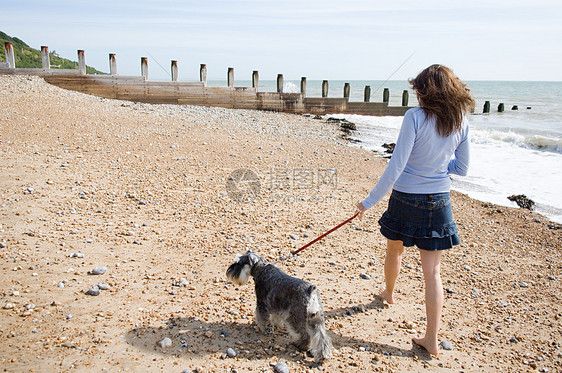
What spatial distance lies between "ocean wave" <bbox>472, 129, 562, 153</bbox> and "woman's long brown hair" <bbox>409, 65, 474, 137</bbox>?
16.4m

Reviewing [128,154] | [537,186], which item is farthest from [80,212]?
[537,186]

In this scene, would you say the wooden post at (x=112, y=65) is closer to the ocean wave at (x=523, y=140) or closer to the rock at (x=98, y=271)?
the ocean wave at (x=523, y=140)

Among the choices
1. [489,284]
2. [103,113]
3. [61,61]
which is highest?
[61,61]

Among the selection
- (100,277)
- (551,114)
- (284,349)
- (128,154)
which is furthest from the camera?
(551,114)

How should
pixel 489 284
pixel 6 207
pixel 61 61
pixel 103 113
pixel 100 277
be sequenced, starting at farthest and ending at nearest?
pixel 61 61, pixel 103 113, pixel 6 207, pixel 489 284, pixel 100 277

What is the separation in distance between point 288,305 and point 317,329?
31cm

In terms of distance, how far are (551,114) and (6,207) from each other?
34.0m

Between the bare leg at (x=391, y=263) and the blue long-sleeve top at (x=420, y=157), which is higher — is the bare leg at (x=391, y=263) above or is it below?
below

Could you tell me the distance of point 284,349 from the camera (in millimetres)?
3557

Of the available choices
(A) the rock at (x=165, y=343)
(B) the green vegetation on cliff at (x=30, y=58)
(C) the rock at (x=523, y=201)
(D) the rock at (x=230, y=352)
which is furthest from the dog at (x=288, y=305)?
(B) the green vegetation on cliff at (x=30, y=58)

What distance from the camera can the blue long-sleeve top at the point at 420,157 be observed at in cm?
322

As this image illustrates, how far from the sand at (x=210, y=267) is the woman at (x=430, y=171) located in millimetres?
878

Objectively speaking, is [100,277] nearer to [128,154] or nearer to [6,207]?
[6,207]

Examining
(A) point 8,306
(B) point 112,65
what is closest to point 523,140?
(A) point 8,306
